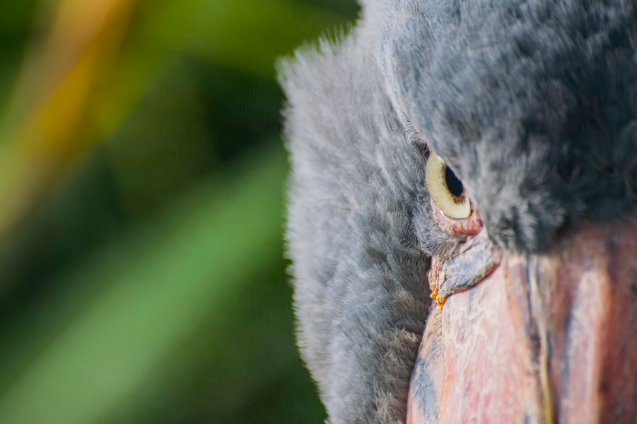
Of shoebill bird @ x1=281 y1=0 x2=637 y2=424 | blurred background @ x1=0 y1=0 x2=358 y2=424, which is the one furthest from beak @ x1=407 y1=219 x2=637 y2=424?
blurred background @ x1=0 y1=0 x2=358 y2=424

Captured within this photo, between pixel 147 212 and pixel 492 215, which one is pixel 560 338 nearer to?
pixel 492 215

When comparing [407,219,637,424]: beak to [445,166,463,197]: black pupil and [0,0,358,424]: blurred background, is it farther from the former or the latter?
[0,0,358,424]: blurred background

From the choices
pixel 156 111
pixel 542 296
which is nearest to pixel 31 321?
pixel 156 111

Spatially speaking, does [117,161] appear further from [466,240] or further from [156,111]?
[466,240]

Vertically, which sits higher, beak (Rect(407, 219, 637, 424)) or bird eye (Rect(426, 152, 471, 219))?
bird eye (Rect(426, 152, 471, 219))

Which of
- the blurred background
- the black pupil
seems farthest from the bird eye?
the blurred background

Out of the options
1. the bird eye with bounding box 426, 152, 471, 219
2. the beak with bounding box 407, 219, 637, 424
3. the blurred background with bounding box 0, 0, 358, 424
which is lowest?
the beak with bounding box 407, 219, 637, 424

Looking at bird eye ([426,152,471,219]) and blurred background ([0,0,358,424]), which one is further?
blurred background ([0,0,358,424])
